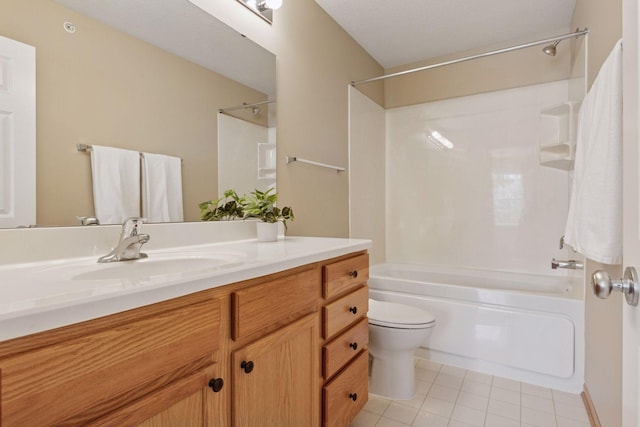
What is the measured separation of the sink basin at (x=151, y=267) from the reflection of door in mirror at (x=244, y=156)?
1.76ft

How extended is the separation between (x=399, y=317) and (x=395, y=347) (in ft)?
0.52

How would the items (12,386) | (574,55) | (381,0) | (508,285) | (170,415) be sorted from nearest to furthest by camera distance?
1. (12,386)
2. (170,415)
3. (381,0)
4. (574,55)
5. (508,285)

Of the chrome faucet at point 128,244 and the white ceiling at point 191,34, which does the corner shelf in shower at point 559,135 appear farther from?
the chrome faucet at point 128,244

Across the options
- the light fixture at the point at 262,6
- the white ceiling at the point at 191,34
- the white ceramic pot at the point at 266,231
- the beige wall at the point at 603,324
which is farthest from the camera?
the light fixture at the point at 262,6

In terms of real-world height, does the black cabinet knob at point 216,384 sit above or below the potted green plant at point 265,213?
below

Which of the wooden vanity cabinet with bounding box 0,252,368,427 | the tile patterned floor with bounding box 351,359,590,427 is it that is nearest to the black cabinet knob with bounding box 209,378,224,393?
the wooden vanity cabinet with bounding box 0,252,368,427

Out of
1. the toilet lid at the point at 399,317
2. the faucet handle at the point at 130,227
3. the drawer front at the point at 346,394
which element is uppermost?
the faucet handle at the point at 130,227

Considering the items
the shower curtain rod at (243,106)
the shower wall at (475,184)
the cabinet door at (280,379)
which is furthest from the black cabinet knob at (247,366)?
the shower wall at (475,184)

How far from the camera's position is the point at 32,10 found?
3.24 feet

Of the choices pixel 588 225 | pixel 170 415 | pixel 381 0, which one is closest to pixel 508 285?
pixel 588 225

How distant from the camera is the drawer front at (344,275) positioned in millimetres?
1263

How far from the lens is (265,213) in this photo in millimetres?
1673

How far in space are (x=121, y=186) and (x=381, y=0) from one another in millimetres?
1961

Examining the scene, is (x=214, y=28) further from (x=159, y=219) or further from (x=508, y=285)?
(x=508, y=285)
